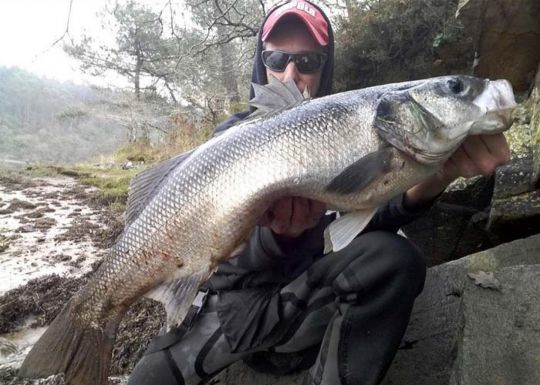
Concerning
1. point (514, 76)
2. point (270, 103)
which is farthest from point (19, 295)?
point (514, 76)

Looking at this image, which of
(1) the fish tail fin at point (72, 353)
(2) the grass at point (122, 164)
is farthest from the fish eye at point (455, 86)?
(2) the grass at point (122, 164)

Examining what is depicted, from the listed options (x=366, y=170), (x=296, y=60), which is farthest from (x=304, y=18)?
(x=366, y=170)

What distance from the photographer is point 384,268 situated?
1944mm

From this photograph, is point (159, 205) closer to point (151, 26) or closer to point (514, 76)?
point (514, 76)

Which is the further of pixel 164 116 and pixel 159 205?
pixel 164 116

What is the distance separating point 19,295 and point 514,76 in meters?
4.63

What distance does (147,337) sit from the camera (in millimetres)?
3068

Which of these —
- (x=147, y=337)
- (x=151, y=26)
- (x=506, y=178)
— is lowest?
(x=147, y=337)

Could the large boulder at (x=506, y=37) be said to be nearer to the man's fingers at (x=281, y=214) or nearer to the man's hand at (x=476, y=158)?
the man's hand at (x=476, y=158)

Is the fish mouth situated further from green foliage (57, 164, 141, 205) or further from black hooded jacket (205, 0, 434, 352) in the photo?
green foliage (57, 164, 141, 205)

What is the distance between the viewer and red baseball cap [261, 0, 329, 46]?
2.79 metres

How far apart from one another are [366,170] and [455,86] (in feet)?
1.48

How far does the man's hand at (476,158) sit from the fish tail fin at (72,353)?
158cm

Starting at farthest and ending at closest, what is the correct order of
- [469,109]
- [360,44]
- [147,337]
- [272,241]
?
[360,44] < [147,337] < [272,241] < [469,109]
